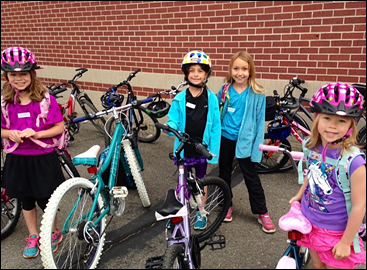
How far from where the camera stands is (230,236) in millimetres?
3207

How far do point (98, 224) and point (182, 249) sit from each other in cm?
101

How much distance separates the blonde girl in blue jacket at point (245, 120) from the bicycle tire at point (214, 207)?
0.30 metres

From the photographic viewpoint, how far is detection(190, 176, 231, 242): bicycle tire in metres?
3.10

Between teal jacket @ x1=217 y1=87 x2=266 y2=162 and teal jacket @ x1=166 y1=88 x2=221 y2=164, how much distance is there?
0.21 meters

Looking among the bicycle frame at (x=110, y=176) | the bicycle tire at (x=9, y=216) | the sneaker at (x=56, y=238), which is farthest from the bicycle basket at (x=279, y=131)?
the bicycle tire at (x=9, y=216)

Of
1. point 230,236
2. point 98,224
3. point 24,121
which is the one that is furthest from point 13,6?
point 230,236

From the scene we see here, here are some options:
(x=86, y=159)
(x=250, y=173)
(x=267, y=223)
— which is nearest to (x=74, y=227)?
(x=86, y=159)

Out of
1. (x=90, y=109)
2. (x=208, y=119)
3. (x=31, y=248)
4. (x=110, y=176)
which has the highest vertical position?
(x=208, y=119)

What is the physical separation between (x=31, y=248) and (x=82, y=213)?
710mm

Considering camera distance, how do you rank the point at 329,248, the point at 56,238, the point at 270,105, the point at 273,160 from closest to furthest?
the point at 329,248, the point at 56,238, the point at 270,105, the point at 273,160

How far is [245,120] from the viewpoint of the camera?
10.0 ft

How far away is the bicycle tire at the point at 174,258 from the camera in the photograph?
2.03 metres

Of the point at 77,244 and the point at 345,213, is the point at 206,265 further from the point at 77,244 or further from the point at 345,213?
the point at 345,213

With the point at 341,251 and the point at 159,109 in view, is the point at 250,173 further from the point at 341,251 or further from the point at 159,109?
the point at 341,251
